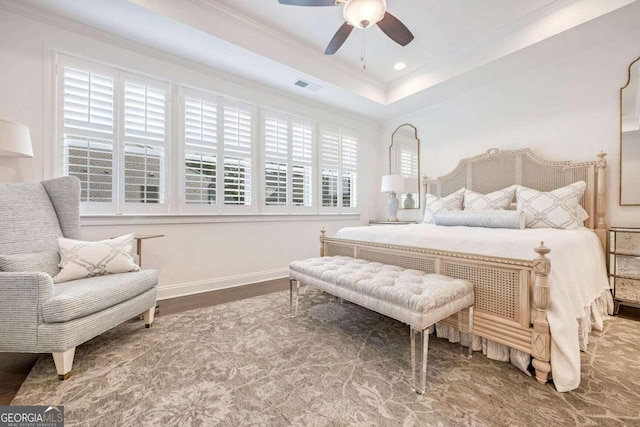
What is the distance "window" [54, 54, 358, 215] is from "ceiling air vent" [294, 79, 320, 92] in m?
0.51

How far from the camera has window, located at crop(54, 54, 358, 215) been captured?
267cm

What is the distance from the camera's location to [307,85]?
3828mm

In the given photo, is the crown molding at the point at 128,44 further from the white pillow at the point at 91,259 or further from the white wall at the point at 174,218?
the white pillow at the point at 91,259

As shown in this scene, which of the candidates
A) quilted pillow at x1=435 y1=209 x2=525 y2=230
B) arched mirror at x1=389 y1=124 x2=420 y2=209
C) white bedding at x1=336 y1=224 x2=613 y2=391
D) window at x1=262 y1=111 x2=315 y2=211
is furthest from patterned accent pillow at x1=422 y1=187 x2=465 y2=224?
window at x1=262 y1=111 x2=315 y2=211

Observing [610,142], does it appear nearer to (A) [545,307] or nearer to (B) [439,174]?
(B) [439,174]

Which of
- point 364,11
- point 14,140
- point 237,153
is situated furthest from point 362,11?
point 14,140

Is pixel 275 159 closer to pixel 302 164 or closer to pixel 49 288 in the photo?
pixel 302 164

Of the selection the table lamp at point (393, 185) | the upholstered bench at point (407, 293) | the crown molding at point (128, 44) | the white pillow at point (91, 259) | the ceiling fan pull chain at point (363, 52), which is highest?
the ceiling fan pull chain at point (363, 52)

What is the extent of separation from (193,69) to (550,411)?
4.37m

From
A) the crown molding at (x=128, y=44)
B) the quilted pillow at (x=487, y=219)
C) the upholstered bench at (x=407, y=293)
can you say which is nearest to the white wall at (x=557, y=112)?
the quilted pillow at (x=487, y=219)

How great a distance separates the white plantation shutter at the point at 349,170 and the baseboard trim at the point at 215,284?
5.88 feet

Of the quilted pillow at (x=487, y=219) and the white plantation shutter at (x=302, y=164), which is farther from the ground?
the white plantation shutter at (x=302, y=164)

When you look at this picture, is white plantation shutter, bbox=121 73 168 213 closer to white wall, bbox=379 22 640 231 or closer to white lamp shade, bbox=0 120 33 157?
white lamp shade, bbox=0 120 33 157

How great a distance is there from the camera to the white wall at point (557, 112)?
2.89m
